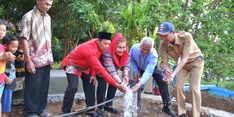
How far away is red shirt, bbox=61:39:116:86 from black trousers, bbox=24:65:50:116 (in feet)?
1.09

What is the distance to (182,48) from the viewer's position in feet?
17.4

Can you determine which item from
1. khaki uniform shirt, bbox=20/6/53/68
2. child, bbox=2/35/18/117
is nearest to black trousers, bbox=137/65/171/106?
khaki uniform shirt, bbox=20/6/53/68

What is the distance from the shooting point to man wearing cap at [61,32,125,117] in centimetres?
457

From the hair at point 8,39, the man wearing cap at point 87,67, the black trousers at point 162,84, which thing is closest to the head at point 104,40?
the man wearing cap at point 87,67

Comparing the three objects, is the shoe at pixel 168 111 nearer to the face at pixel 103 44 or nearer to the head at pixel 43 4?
the face at pixel 103 44

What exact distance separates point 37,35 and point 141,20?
3.27 meters

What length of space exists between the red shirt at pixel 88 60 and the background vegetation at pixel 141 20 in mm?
1250

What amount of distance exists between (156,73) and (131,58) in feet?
1.59

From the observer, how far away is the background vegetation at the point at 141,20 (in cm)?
645

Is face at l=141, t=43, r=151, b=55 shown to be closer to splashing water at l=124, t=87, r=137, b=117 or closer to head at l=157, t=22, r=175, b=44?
head at l=157, t=22, r=175, b=44

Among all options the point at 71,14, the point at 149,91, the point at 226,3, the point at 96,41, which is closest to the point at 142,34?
the point at 149,91

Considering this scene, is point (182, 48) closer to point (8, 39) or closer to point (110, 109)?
point (110, 109)

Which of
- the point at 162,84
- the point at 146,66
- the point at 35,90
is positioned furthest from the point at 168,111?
the point at 35,90

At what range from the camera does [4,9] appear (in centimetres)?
685
